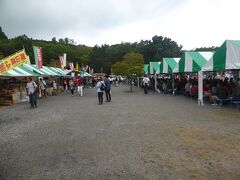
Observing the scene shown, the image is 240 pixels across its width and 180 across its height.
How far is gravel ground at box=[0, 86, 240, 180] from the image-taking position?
4.61 m

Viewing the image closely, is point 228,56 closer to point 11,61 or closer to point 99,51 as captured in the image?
point 11,61

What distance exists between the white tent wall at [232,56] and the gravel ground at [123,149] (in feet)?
8.75

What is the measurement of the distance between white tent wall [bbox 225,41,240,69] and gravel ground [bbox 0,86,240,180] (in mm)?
2667

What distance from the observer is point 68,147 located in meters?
6.36

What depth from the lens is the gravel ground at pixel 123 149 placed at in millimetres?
4613

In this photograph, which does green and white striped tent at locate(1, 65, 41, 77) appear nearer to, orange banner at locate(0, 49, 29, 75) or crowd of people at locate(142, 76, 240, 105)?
orange banner at locate(0, 49, 29, 75)

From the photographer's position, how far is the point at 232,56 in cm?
1148

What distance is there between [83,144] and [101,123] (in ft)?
9.32

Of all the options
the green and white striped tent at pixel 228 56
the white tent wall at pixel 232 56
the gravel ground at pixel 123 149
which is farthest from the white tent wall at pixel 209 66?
the gravel ground at pixel 123 149

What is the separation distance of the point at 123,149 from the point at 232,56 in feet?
25.5

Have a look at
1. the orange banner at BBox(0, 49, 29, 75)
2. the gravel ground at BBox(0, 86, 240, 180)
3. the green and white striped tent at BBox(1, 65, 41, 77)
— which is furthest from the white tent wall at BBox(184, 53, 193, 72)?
the green and white striped tent at BBox(1, 65, 41, 77)

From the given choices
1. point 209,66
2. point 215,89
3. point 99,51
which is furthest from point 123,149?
point 99,51

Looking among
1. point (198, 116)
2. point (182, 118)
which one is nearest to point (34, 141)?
point (182, 118)

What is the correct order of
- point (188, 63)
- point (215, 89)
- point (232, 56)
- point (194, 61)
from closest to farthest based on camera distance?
1. point (232, 56)
2. point (215, 89)
3. point (194, 61)
4. point (188, 63)
